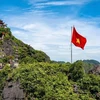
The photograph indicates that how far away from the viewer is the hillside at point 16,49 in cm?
4086

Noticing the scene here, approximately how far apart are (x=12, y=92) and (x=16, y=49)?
24632 millimetres

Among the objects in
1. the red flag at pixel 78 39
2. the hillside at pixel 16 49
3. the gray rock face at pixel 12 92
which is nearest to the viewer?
the gray rock face at pixel 12 92

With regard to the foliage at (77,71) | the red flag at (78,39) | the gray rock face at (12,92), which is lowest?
the gray rock face at (12,92)

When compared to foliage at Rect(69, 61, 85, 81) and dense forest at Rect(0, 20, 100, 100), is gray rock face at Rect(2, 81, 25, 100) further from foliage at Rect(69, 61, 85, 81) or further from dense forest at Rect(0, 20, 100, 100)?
foliage at Rect(69, 61, 85, 81)

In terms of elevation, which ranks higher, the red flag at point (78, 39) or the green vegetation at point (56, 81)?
the red flag at point (78, 39)

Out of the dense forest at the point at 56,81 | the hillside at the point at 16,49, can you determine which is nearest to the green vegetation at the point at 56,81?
the dense forest at the point at 56,81

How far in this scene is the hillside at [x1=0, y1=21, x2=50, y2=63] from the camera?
4086 cm

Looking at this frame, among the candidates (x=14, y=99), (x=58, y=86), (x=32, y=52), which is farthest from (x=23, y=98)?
(x=32, y=52)

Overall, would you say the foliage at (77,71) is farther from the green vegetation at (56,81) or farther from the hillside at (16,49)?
the hillside at (16,49)

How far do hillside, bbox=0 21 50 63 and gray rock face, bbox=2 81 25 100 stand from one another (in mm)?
18986

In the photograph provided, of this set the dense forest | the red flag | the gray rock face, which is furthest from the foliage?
the gray rock face

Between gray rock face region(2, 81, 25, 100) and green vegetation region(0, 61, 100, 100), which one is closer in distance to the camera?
green vegetation region(0, 61, 100, 100)

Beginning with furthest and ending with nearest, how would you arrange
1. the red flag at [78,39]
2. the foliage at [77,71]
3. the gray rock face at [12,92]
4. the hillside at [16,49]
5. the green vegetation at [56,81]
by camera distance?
the hillside at [16,49] → the red flag at [78,39] → the foliage at [77,71] → the gray rock face at [12,92] → the green vegetation at [56,81]

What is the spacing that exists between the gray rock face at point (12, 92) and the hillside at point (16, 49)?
62.3 ft
